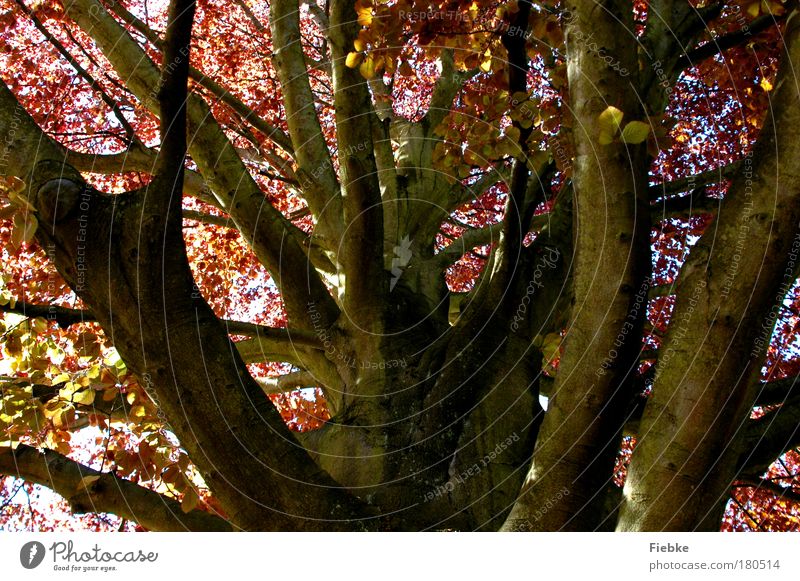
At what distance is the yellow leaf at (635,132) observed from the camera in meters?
2.54

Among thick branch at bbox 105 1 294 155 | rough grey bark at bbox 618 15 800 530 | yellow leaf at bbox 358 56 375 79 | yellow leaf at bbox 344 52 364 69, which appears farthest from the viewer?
thick branch at bbox 105 1 294 155

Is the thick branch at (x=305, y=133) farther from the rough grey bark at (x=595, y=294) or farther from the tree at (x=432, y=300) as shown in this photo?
the rough grey bark at (x=595, y=294)

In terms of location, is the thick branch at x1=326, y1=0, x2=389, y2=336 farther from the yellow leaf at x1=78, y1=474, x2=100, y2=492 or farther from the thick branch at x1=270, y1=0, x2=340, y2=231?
the yellow leaf at x1=78, y1=474, x2=100, y2=492

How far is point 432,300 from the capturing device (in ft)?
16.5

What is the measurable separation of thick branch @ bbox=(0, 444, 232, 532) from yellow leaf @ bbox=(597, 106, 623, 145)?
2350 millimetres

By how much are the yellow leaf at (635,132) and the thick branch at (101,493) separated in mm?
2403

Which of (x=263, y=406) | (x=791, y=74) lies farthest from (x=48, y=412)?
(x=791, y=74)

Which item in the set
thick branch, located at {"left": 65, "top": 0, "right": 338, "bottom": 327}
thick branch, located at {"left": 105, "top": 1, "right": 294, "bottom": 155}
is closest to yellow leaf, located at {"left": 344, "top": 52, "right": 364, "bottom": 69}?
thick branch, located at {"left": 65, "top": 0, "right": 338, "bottom": 327}

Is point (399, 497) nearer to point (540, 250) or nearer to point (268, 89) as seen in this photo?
point (540, 250)

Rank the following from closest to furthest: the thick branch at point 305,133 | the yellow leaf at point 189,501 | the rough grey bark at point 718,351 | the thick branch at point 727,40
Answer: the rough grey bark at point 718,351
the yellow leaf at point 189,501
the thick branch at point 727,40
the thick branch at point 305,133

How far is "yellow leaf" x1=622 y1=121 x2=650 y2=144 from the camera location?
2537mm

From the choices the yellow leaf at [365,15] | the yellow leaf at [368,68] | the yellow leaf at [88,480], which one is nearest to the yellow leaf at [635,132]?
the yellow leaf at [368,68]

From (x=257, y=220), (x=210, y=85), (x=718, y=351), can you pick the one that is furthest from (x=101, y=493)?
(x=210, y=85)

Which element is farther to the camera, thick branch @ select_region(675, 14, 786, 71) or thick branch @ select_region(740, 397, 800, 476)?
thick branch @ select_region(675, 14, 786, 71)
